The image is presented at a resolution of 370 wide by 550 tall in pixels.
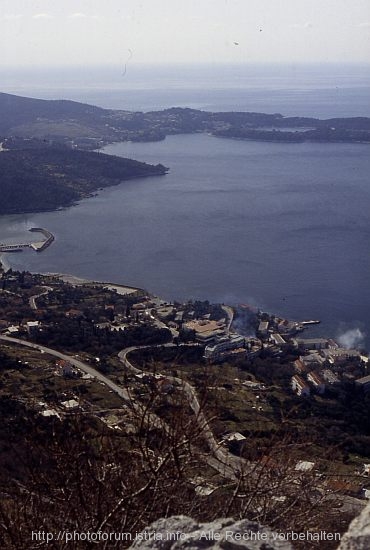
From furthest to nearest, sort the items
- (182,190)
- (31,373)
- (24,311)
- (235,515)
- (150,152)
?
(150,152) → (182,190) → (24,311) → (31,373) → (235,515)

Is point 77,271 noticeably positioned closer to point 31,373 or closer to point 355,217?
point 31,373

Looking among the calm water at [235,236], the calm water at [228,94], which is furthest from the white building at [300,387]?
the calm water at [228,94]

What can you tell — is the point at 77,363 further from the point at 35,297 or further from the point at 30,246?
the point at 30,246

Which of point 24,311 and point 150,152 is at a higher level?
point 150,152

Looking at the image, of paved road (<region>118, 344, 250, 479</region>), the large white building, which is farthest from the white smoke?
paved road (<region>118, 344, 250, 479</region>)

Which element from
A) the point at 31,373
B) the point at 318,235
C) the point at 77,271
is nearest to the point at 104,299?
the point at 77,271

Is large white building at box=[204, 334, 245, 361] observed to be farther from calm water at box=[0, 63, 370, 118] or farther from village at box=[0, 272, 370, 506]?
calm water at box=[0, 63, 370, 118]
